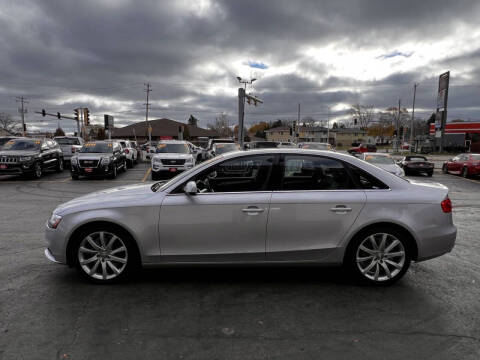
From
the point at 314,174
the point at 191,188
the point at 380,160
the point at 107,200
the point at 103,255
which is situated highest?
the point at 314,174

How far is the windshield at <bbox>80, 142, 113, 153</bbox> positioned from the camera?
52.8 ft

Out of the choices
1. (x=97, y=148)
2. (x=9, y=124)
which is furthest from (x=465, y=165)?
(x=9, y=124)

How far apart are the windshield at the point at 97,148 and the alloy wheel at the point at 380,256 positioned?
14.5m

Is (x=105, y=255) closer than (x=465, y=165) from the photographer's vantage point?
Yes

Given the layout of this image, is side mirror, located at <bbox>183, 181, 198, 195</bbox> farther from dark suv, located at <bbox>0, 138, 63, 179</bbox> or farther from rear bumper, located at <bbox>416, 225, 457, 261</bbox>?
dark suv, located at <bbox>0, 138, 63, 179</bbox>

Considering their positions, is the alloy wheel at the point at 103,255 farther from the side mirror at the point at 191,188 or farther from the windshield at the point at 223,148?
the windshield at the point at 223,148

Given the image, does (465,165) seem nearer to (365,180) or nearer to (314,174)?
(365,180)

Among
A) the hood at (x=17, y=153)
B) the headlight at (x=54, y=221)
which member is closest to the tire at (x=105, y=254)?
the headlight at (x=54, y=221)

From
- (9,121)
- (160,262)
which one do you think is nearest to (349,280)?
(160,262)

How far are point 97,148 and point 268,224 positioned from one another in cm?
1434

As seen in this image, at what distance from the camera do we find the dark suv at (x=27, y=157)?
14.7 meters

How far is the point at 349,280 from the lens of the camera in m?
4.21

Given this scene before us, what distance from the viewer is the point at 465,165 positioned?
761 inches

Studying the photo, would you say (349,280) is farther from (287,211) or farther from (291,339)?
(291,339)
